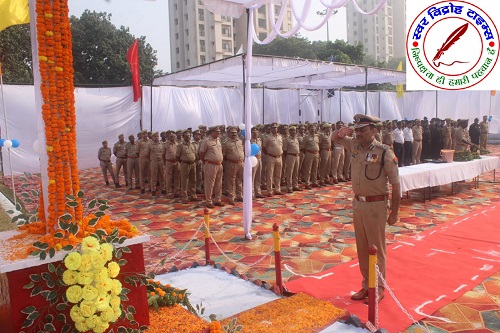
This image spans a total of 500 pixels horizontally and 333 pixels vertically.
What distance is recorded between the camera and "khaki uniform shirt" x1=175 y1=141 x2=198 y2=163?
937cm

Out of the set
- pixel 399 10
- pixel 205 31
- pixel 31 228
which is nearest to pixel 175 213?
pixel 31 228

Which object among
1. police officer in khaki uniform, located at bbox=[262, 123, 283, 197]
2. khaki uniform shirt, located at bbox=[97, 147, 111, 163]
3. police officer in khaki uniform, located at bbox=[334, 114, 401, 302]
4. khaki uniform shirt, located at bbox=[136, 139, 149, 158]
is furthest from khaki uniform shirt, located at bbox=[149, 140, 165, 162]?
police officer in khaki uniform, located at bbox=[334, 114, 401, 302]

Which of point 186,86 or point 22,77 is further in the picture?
point 22,77

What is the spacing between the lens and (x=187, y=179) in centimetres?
943

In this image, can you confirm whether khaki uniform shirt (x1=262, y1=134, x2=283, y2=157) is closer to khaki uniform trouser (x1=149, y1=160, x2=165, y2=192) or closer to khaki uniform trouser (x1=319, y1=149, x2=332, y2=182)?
khaki uniform trouser (x1=319, y1=149, x2=332, y2=182)

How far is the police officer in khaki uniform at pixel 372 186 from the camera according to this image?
3.98m

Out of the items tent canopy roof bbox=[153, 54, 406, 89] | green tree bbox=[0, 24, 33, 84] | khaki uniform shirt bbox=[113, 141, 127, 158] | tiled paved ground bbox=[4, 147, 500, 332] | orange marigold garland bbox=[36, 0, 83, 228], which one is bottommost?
tiled paved ground bbox=[4, 147, 500, 332]

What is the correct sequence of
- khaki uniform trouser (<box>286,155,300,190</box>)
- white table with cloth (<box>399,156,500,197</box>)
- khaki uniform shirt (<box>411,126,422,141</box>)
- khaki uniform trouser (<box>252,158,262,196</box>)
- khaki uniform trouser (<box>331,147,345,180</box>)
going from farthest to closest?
khaki uniform shirt (<box>411,126,422,141</box>)
khaki uniform trouser (<box>331,147,345,180</box>)
khaki uniform trouser (<box>286,155,300,190</box>)
khaki uniform trouser (<box>252,158,262,196</box>)
white table with cloth (<box>399,156,500,197</box>)

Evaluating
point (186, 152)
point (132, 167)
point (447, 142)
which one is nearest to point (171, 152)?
point (186, 152)

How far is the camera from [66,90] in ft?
9.82

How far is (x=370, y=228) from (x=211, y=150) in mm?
5050

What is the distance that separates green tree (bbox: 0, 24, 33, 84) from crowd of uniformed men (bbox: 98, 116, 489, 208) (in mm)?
9386

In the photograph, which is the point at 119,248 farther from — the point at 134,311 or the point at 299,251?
the point at 299,251

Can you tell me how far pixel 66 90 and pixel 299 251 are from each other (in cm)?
378
